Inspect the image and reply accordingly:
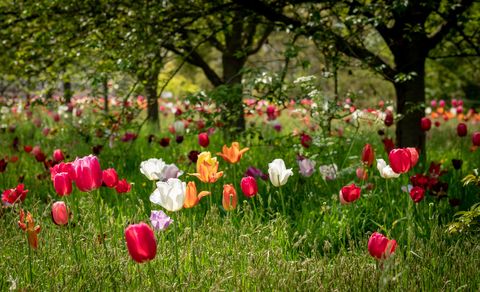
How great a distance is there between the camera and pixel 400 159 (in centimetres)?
267

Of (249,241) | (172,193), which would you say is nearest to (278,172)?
(249,241)

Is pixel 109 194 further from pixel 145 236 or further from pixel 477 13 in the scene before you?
pixel 477 13

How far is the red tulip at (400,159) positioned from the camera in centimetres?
265

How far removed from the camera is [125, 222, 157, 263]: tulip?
71.7 inches

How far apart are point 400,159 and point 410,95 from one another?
295 cm

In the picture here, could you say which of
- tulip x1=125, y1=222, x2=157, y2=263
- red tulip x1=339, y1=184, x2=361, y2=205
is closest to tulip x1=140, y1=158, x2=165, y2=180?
red tulip x1=339, y1=184, x2=361, y2=205

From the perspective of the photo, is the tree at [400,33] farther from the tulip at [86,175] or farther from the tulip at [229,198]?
the tulip at [86,175]

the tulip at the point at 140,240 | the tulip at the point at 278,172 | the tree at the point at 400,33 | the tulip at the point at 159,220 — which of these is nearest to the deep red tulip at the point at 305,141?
the tree at the point at 400,33

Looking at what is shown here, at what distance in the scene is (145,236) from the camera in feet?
6.01

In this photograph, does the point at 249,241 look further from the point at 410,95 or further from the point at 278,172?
the point at 410,95

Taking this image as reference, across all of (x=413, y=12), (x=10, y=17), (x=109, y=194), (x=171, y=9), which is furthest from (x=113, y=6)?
(x=413, y=12)

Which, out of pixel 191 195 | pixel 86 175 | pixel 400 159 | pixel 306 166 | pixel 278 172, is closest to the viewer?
pixel 86 175

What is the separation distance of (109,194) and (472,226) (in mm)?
2631

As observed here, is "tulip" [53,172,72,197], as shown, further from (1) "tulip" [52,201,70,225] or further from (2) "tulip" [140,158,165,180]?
(2) "tulip" [140,158,165,180]
